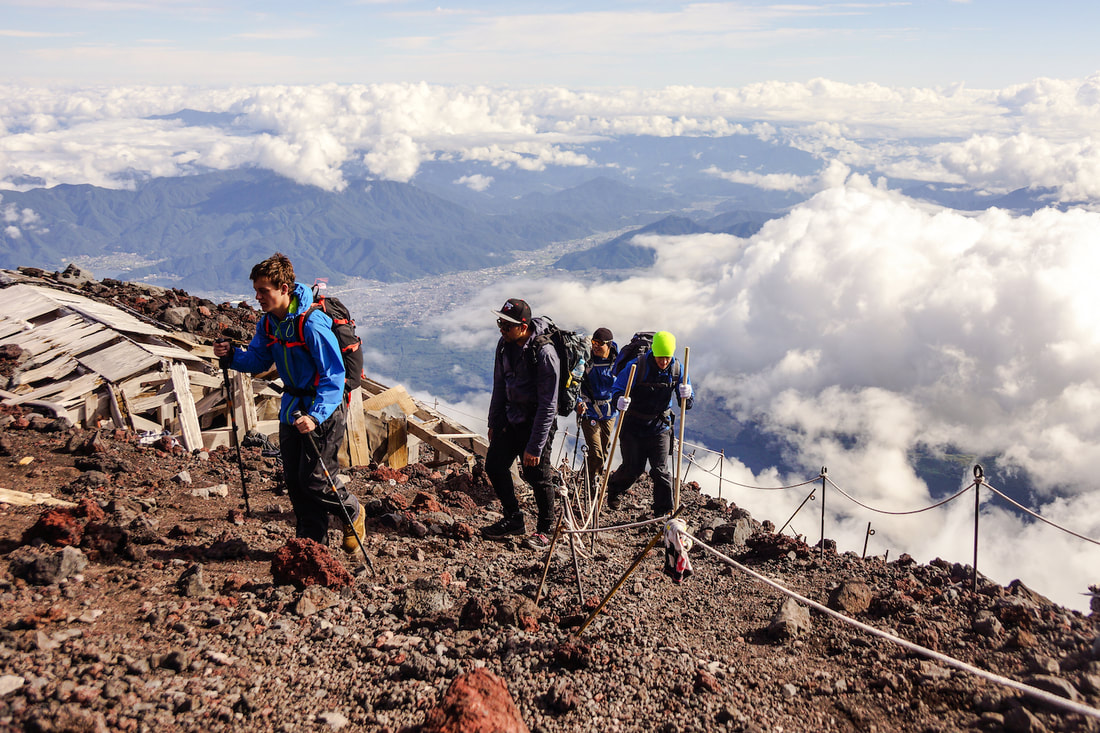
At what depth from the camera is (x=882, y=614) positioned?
5.45 metres

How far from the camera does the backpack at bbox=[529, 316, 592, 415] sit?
6.30 m

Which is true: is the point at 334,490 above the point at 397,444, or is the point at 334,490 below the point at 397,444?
above

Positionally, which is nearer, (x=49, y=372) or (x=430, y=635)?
(x=430, y=635)

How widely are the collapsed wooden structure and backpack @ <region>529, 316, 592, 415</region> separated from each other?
14.1 feet

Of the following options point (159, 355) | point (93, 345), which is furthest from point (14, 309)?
point (159, 355)

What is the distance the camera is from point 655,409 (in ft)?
26.5

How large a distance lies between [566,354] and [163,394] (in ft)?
22.2

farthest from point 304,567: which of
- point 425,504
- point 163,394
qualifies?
point 163,394

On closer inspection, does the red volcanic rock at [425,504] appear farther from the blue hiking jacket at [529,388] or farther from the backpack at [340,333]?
the backpack at [340,333]

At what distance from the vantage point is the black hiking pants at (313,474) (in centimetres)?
538

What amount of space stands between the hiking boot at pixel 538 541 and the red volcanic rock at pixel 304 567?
7.43 ft

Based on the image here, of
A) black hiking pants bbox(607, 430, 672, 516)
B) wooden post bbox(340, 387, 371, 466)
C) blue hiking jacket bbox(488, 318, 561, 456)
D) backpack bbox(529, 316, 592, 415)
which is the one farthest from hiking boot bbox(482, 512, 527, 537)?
wooden post bbox(340, 387, 371, 466)

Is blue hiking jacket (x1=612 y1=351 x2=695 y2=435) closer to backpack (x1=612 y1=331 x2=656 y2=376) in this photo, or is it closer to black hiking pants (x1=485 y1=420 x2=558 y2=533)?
backpack (x1=612 y1=331 x2=656 y2=376)

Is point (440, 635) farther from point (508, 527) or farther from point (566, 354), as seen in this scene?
point (566, 354)
